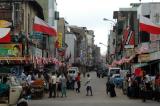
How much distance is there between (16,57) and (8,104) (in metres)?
17.6

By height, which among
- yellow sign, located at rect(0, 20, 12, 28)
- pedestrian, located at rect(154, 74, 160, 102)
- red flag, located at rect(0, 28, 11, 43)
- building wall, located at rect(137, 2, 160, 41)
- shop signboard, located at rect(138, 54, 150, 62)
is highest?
building wall, located at rect(137, 2, 160, 41)

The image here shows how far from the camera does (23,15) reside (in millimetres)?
48938

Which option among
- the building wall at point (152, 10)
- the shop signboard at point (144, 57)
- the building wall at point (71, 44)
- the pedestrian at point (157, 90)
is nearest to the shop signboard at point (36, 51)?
the shop signboard at point (144, 57)

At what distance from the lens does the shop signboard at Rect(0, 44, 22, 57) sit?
1701 inches

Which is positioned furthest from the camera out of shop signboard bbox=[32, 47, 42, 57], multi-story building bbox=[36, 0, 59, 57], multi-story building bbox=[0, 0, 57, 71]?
multi-story building bbox=[36, 0, 59, 57]

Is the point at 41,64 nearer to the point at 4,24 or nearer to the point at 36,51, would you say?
the point at 36,51

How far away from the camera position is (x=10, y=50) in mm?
43469

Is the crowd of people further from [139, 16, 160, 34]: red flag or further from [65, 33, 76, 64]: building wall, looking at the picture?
[65, 33, 76, 64]: building wall

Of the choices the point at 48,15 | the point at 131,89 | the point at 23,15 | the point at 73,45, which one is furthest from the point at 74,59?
the point at 131,89

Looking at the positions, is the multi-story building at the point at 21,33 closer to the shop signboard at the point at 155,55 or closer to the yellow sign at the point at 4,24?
the yellow sign at the point at 4,24

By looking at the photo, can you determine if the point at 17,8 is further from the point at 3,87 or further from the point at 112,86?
the point at 3,87

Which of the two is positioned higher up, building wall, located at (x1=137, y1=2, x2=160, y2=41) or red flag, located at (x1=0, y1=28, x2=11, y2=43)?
building wall, located at (x1=137, y1=2, x2=160, y2=41)

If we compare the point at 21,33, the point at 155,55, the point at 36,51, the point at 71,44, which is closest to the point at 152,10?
the point at 155,55

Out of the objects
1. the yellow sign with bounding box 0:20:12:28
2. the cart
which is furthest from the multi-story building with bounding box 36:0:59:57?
the cart
